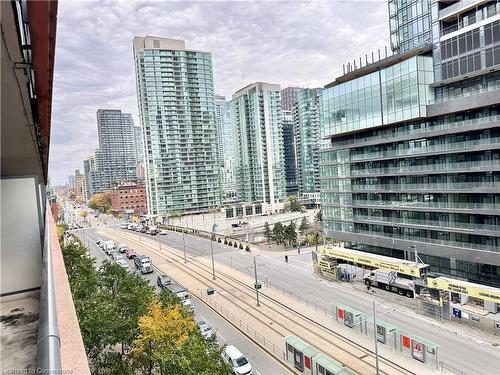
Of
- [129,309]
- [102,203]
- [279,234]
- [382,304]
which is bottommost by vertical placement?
[382,304]

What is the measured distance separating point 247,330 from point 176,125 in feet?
282

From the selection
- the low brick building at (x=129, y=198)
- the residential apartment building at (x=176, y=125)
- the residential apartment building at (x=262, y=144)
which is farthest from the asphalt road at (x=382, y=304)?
the low brick building at (x=129, y=198)

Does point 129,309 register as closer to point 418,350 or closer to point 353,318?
point 353,318

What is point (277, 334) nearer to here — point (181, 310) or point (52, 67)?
point (181, 310)

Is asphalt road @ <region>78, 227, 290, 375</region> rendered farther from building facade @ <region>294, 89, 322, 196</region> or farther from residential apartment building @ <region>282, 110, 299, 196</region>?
residential apartment building @ <region>282, 110, 299, 196</region>

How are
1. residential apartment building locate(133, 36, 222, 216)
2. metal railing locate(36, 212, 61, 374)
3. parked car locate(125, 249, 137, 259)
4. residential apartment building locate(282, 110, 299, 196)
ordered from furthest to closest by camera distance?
1. residential apartment building locate(282, 110, 299, 196)
2. residential apartment building locate(133, 36, 222, 216)
3. parked car locate(125, 249, 137, 259)
4. metal railing locate(36, 212, 61, 374)

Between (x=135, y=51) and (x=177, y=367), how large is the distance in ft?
339

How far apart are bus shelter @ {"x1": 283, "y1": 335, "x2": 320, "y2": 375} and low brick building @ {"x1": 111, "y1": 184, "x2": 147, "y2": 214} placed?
4768 inches

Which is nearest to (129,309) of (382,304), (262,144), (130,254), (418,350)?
(418,350)

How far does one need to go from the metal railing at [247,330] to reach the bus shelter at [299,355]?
2.34ft

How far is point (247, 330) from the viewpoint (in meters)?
26.0

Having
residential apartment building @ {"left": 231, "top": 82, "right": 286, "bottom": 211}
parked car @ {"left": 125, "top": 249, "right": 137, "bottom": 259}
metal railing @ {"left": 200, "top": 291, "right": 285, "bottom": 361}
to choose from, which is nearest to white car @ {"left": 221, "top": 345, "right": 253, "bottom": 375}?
metal railing @ {"left": 200, "top": 291, "right": 285, "bottom": 361}

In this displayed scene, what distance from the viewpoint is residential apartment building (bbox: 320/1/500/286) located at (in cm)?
3044

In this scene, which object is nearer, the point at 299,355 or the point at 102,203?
the point at 299,355
